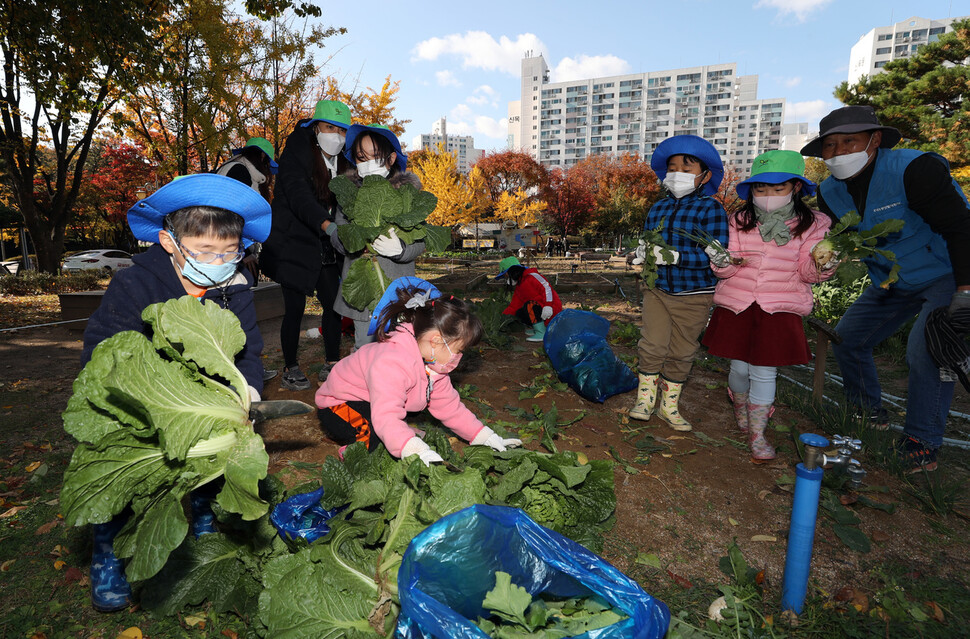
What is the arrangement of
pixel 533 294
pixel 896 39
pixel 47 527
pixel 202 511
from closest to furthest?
pixel 202 511
pixel 47 527
pixel 533 294
pixel 896 39

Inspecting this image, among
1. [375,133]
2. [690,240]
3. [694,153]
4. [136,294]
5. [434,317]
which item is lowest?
[434,317]

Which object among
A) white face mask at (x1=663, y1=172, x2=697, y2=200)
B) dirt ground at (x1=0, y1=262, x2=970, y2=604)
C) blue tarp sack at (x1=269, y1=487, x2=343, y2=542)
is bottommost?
dirt ground at (x1=0, y1=262, x2=970, y2=604)

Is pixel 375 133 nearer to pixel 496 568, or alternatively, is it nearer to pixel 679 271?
pixel 679 271

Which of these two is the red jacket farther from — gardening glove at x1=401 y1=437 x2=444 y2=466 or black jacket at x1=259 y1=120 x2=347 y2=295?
gardening glove at x1=401 y1=437 x2=444 y2=466

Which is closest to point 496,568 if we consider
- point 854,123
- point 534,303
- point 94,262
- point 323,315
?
point 323,315

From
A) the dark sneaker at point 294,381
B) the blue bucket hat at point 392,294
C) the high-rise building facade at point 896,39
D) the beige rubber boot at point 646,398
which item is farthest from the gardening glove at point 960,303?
the high-rise building facade at point 896,39

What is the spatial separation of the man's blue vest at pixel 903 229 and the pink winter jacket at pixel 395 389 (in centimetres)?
260

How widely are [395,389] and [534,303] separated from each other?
3.69 metres

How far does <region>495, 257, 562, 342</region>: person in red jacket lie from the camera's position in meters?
5.55

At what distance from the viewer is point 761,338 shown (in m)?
2.99

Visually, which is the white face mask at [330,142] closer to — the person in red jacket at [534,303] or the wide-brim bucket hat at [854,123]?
the person in red jacket at [534,303]

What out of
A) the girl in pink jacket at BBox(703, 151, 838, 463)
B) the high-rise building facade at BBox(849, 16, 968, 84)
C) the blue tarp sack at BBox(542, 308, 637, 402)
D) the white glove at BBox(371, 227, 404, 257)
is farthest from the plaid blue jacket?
the high-rise building facade at BBox(849, 16, 968, 84)

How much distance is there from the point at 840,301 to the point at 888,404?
128 inches

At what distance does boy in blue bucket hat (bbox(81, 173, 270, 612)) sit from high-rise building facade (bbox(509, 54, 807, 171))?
293 feet
